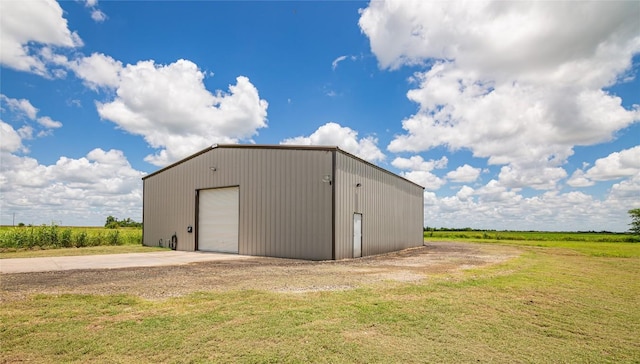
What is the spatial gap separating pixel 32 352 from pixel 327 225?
11.3 meters

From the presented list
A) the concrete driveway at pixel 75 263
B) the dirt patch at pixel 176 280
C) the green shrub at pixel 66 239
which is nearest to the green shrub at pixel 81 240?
the green shrub at pixel 66 239

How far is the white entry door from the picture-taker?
1650 cm

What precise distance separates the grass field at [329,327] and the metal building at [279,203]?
7703 millimetres

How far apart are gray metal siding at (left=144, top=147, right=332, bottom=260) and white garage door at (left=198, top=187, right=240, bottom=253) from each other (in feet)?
1.47

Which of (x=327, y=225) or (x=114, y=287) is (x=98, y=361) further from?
(x=327, y=225)

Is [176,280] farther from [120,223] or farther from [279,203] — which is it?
[120,223]

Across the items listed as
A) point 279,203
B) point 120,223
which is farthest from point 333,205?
point 120,223

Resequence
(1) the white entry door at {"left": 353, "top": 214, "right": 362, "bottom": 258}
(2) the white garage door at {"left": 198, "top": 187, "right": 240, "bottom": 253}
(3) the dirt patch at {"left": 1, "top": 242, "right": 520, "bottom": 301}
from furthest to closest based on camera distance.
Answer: (2) the white garage door at {"left": 198, "top": 187, "right": 240, "bottom": 253}
(1) the white entry door at {"left": 353, "top": 214, "right": 362, "bottom": 258}
(3) the dirt patch at {"left": 1, "top": 242, "right": 520, "bottom": 301}

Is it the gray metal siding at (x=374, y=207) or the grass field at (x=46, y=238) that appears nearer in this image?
the gray metal siding at (x=374, y=207)

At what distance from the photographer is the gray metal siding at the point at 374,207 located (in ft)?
50.5

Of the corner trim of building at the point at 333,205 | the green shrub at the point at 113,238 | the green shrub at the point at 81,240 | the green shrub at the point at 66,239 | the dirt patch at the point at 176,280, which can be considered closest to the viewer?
the dirt patch at the point at 176,280

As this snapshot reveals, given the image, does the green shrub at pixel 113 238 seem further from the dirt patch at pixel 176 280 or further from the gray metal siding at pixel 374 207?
the gray metal siding at pixel 374 207

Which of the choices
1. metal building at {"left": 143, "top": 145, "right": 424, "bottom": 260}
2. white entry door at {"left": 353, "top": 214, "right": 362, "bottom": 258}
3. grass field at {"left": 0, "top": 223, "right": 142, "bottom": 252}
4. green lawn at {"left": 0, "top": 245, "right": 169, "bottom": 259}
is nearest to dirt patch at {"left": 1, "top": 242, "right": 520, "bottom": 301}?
metal building at {"left": 143, "top": 145, "right": 424, "bottom": 260}

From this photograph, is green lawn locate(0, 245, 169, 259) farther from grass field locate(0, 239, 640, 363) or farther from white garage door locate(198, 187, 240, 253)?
grass field locate(0, 239, 640, 363)
